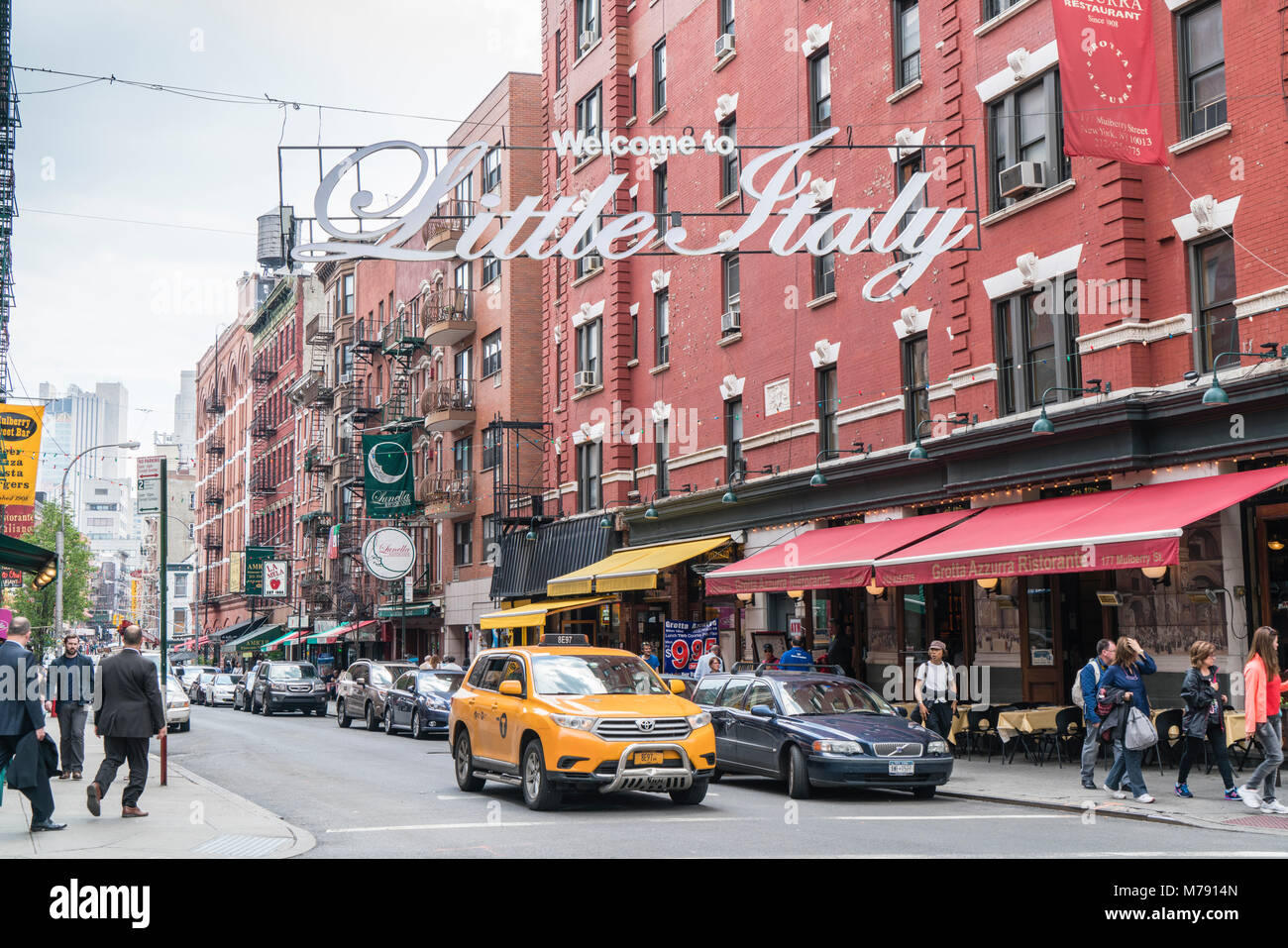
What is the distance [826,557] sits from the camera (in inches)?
920

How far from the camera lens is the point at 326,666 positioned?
206 ft

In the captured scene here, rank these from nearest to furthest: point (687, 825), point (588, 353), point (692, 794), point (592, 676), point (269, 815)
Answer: point (687, 825) < point (269, 815) < point (692, 794) < point (592, 676) < point (588, 353)

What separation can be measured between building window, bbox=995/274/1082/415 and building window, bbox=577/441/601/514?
55.6 ft

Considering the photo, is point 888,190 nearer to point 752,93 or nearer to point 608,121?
point 752,93

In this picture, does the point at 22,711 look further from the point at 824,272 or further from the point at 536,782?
the point at 824,272

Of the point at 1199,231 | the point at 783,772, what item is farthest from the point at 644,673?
the point at 1199,231

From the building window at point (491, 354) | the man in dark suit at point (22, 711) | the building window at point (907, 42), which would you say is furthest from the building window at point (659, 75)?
the man in dark suit at point (22, 711)

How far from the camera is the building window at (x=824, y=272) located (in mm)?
26656

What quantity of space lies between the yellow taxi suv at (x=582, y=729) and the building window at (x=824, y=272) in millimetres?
12527

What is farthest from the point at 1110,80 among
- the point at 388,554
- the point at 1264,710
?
the point at 388,554

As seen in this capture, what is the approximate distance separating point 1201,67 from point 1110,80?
77.1 inches

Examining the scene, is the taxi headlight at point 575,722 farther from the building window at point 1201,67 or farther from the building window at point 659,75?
the building window at point 659,75

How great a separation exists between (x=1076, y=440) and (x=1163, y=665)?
3391mm

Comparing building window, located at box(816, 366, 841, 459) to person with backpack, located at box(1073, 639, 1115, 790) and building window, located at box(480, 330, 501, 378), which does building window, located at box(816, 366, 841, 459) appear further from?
building window, located at box(480, 330, 501, 378)
